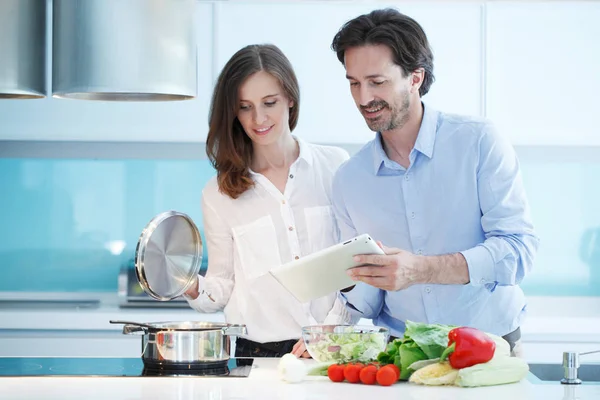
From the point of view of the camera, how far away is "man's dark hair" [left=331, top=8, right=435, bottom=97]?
264 cm

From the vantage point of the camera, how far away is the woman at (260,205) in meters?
2.85

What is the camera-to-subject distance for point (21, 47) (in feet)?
8.67

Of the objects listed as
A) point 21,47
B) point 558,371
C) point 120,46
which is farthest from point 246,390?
point 558,371

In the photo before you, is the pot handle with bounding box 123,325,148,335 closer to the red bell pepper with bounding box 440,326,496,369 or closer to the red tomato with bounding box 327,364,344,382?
the red tomato with bounding box 327,364,344,382

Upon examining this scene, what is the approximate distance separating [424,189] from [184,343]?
816 millimetres

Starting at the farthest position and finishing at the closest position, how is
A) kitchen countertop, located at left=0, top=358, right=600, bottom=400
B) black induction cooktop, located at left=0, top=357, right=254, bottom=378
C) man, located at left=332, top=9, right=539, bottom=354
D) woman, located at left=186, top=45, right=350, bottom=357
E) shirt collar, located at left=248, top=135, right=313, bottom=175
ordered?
shirt collar, located at left=248, top=135, right=313, bottom=175 → woman, located at left=186, top=45, right=350, bottom=357 → man, located at left=332, top=9, right=539, bottom=354 → black induction cooktop, located at left=0, top=357, right=254, bottom=378 → kitchen countertop, located at left=0, top=358, right=600, bottom=400

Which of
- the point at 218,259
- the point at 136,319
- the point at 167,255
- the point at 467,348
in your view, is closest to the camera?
the point at 467,348

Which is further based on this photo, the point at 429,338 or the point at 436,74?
the point at 436,74

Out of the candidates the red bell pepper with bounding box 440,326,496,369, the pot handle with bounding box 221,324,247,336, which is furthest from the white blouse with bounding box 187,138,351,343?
the red bell pepper with bounding box 440,326,496,369

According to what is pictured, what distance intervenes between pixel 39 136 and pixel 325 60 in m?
1.33

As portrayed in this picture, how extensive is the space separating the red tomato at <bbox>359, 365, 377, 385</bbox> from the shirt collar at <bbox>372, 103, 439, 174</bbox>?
0.73m

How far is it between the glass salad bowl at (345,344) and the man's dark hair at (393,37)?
793mm

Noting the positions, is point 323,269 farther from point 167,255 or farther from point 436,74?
point 436,74

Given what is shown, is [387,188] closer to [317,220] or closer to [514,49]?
[317,220]
